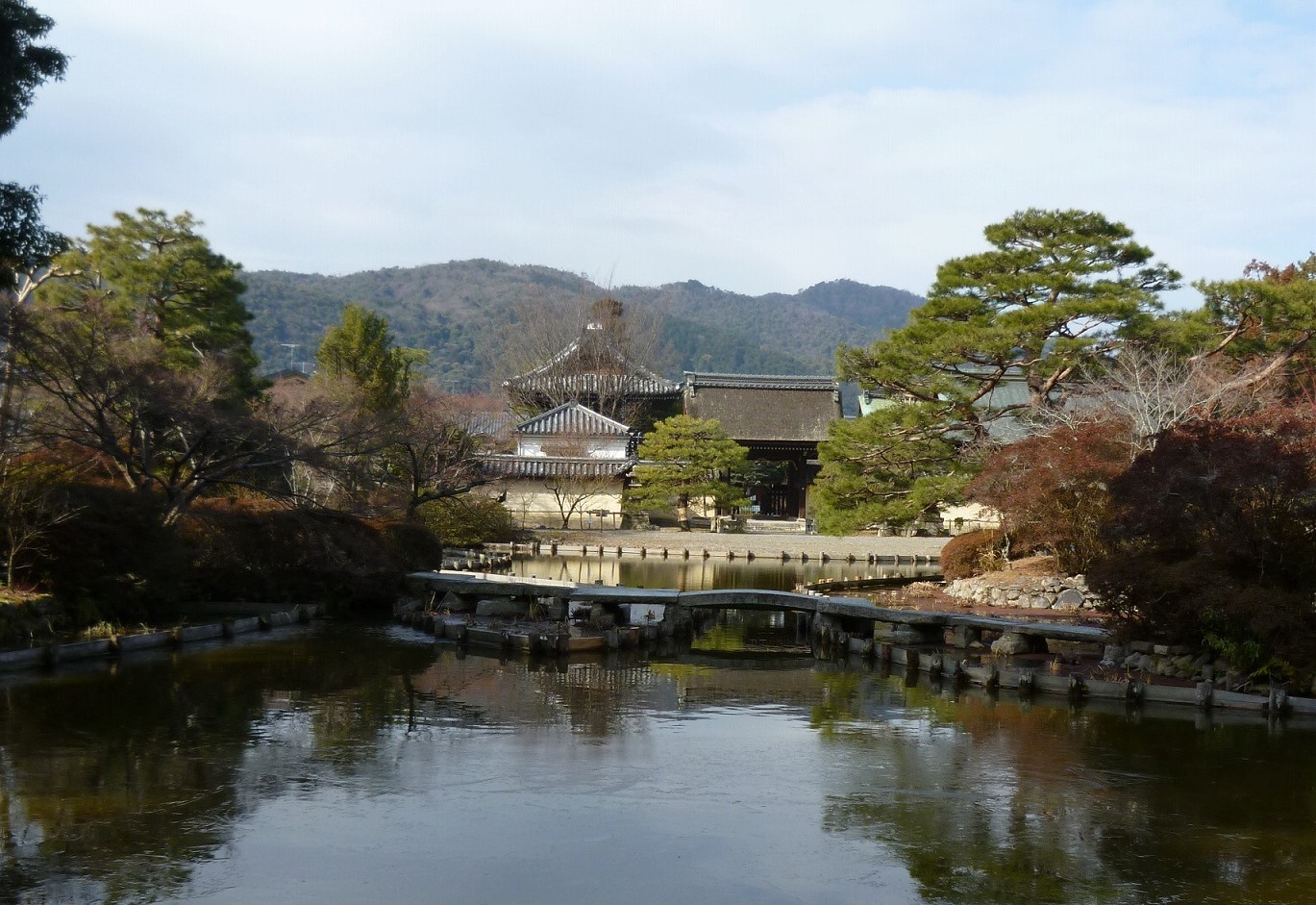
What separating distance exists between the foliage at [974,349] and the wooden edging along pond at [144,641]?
12.7 meters

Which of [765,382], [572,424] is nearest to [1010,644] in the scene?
[572,424]

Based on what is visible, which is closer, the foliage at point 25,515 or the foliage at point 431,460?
the foliage at point 25,515

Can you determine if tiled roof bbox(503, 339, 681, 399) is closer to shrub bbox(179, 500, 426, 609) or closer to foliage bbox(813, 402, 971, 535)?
foliage bbox(813, 402, 971, 535)

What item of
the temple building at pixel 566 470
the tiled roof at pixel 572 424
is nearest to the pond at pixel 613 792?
the temple building at pixel 566 470

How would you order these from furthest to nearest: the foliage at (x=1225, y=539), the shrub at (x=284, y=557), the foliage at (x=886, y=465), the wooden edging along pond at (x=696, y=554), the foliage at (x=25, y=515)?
A: the wooden edging along pond at (x=696, y=554) → the foliage at (x=886, y=465) → the shrub at (x=284, y=557) → the foliage at (x=25, y=515) → the foliage at (x=1225, y=539)

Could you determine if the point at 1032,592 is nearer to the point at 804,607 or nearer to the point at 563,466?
the point at 804,607

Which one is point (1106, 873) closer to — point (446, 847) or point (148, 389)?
point (446, 847)

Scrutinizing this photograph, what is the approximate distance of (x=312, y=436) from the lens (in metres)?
20.0

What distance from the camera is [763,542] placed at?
112ft

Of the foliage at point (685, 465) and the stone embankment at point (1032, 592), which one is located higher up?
the foliage at point (685, 465)

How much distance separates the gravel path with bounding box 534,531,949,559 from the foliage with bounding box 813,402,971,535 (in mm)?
6062

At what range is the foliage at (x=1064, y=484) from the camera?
62.7 feet

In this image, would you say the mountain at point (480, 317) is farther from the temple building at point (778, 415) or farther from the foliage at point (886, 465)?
the foliage at point (886, 465)

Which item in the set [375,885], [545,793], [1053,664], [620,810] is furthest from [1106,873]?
[1053,664]
